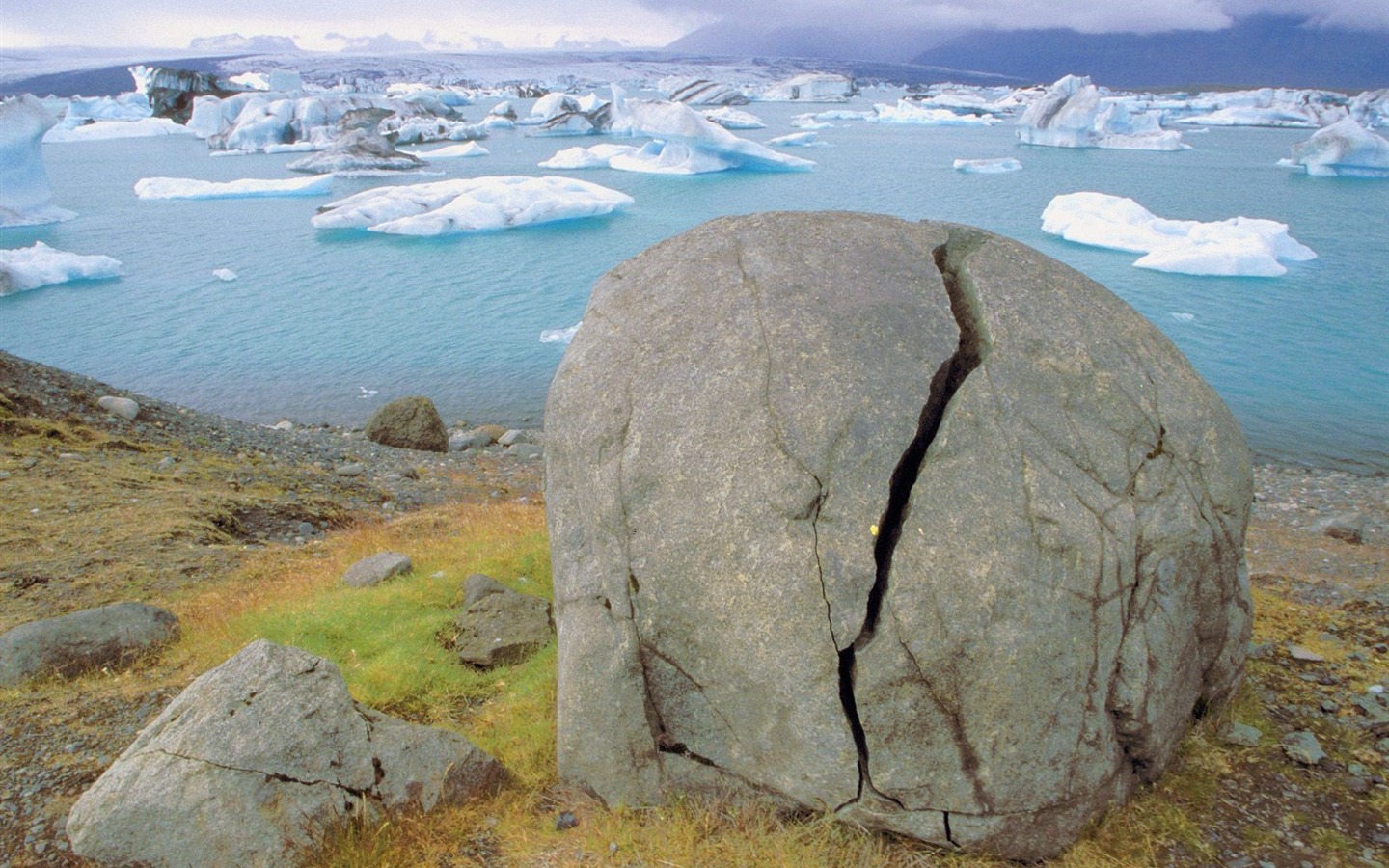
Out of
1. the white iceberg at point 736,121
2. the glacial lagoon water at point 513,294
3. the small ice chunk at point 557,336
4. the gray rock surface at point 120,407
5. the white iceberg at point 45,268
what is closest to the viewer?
the gray rock surface at point 120,407

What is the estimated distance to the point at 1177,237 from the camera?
37375 millimetres

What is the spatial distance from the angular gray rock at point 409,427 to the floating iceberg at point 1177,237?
2664 centimetres

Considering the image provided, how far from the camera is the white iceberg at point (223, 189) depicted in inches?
2132

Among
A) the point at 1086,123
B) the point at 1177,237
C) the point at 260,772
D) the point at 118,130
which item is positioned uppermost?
the point at 1086,123

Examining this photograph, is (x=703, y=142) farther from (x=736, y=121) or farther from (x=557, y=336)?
(x=736, y=121)

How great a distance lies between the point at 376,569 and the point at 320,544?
2.69m

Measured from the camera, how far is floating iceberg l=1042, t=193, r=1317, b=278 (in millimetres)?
32719

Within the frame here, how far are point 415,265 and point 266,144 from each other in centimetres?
5029

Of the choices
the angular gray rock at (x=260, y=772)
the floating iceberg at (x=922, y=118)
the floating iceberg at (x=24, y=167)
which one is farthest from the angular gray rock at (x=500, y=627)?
the floating iceberg at (x=922, y=118)

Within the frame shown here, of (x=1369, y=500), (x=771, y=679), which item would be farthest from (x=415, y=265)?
(x=771, y=679)

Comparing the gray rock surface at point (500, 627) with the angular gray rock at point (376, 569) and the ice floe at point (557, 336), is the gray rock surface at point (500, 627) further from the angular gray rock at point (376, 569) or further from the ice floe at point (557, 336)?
the ice floe at point (557, 336)

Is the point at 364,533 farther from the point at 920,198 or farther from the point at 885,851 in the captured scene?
the point at 920,198

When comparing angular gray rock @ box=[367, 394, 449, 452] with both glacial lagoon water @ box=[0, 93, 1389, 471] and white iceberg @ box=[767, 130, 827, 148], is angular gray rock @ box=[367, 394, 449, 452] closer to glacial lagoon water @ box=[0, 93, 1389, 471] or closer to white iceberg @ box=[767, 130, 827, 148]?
glacial lagoon water @ box=[0, 93, 1389, 471]

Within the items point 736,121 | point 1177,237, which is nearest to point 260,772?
point 1177,237
